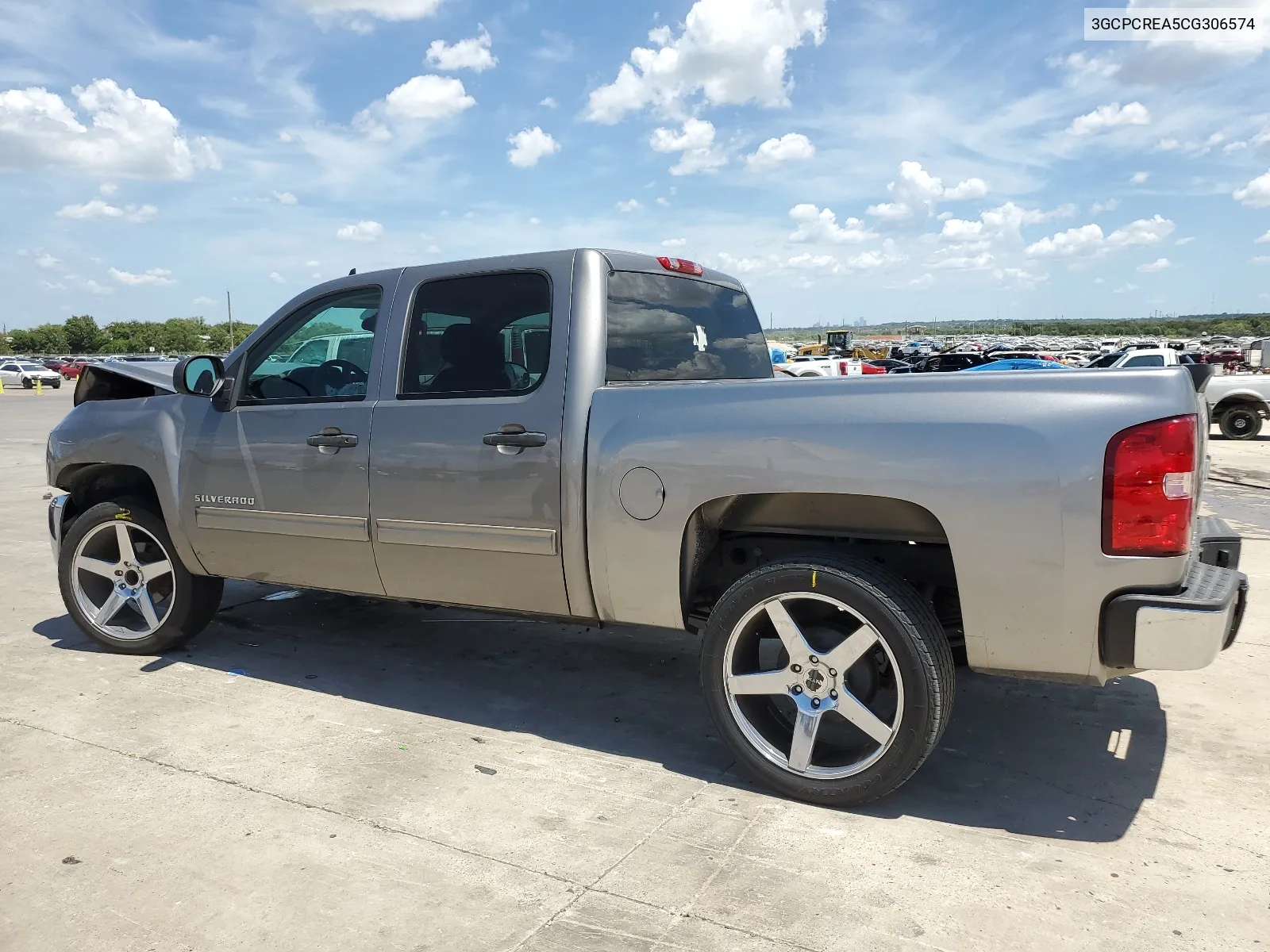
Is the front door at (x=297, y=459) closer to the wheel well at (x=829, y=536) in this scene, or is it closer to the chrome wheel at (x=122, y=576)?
the chrome wheel at (x=122, y=576)

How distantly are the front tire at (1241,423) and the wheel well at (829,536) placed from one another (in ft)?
58.9

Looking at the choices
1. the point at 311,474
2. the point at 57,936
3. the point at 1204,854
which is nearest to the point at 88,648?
the point at 311,474

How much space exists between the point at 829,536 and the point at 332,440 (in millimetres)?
2201

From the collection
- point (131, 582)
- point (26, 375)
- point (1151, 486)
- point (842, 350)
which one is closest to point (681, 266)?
point (1151, 486)

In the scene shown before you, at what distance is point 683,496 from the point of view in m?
3.40

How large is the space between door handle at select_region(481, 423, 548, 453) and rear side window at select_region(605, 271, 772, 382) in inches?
14.9

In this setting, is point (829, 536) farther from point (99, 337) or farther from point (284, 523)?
point (99, 337)

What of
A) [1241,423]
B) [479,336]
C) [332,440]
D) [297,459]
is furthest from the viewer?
[1241,423]

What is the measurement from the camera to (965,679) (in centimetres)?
462

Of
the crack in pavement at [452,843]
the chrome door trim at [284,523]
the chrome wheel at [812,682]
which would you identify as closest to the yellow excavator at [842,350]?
the chrome door trim at [284,523]

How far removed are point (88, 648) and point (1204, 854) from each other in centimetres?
524

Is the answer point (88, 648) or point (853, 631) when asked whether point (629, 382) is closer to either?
point (853, 631)

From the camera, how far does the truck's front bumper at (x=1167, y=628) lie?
9.02 feet

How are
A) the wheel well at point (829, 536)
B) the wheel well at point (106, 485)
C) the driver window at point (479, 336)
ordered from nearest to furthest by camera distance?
the wheel well at point (829, 536)
the driver window at point (479, 336)
the wheel well at point (106, 485)
